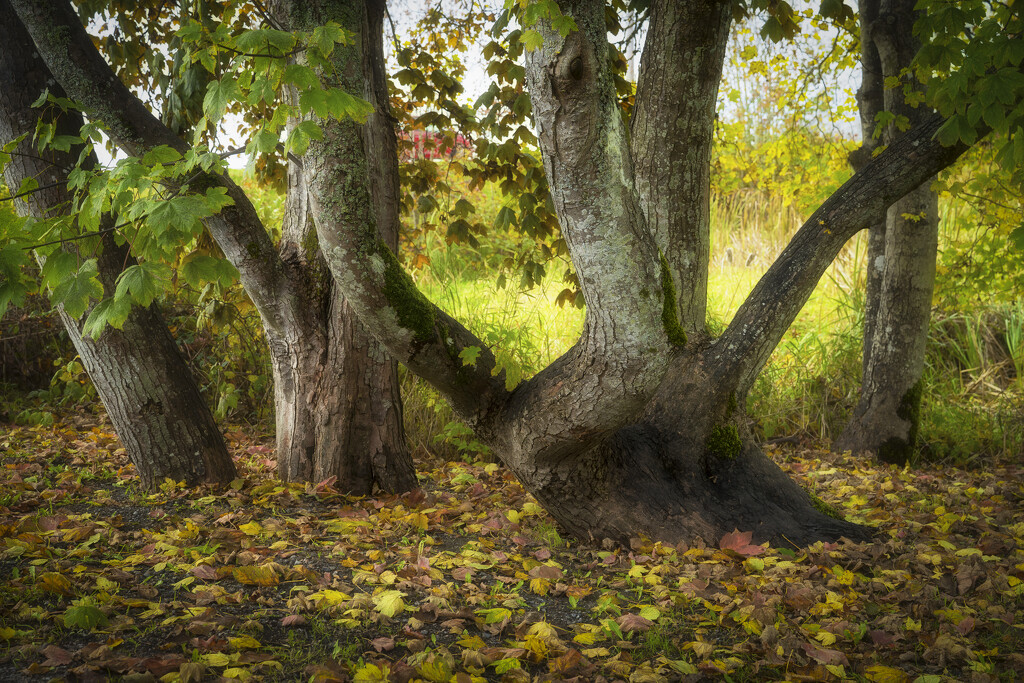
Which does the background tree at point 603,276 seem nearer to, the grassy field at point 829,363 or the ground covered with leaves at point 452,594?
the ground covered with leaves at point 452,594

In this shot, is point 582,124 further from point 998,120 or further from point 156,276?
point 998,120

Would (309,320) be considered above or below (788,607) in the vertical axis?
above

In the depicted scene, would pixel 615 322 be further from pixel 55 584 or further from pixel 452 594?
pixel 55 584

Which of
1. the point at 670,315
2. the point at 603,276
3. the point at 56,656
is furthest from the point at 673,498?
the point at 56,656

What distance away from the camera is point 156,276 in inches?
80.7

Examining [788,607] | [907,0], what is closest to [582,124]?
[788,607]

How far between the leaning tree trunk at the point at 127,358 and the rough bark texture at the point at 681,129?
2.65 metres

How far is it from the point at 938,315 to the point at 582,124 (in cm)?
541

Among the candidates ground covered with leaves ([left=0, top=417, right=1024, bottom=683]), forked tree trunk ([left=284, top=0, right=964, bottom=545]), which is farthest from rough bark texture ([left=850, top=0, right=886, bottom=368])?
forked tree trunk ([left=284, top=0, right=964, bottom=545])

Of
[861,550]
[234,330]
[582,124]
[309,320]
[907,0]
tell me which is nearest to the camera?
[582,124]

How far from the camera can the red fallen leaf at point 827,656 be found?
91.5 inches

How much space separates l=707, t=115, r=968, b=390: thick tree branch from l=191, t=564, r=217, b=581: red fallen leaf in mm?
2428

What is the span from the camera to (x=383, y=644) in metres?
2.30

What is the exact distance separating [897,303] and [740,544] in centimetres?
274
